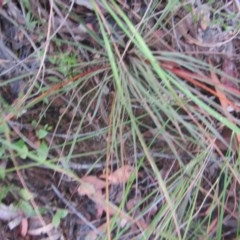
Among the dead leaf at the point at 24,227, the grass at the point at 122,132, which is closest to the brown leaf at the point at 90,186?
the grass at the point at 122,132

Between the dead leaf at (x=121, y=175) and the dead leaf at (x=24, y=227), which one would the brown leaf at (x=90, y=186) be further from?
the dead leaf at (x=24, y=227)

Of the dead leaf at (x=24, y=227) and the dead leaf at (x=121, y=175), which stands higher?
the dead leaf at (x=121, y=175)

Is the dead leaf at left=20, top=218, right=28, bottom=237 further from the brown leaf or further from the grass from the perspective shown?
the brown leaf

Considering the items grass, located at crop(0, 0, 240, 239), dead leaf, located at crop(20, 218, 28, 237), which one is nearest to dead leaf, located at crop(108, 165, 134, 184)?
grass, located at crop(0, 0, 240, 239)

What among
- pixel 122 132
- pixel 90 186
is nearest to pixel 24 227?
pixel 90 186

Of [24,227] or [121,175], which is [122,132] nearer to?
[121,175]

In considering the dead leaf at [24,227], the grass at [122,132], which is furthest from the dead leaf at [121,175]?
the dead leaf at [24,227]

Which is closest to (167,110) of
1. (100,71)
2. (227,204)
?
(100,71)

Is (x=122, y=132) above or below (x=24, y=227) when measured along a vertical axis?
above
